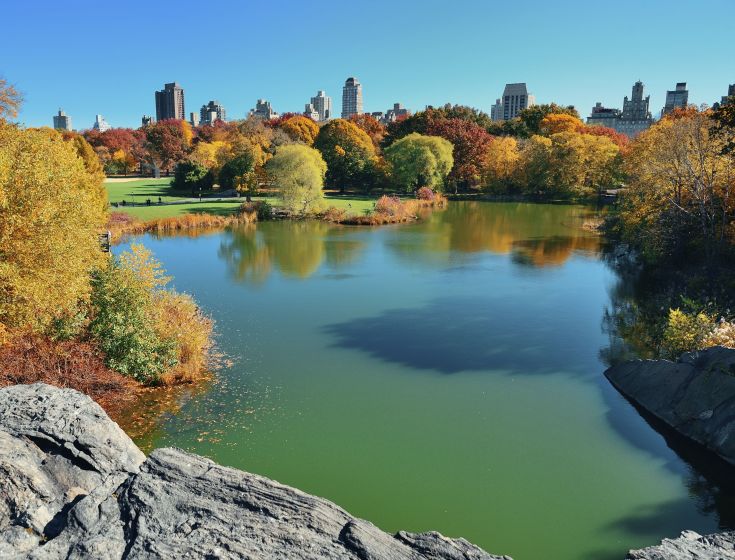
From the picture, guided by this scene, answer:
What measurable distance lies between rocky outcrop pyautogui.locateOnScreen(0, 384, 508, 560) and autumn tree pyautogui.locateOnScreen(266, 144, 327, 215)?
41397 millimetres

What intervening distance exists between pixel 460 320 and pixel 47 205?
13.8 m

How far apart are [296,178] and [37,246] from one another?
120ft

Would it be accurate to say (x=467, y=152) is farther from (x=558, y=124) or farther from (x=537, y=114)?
(x=537, y=114)

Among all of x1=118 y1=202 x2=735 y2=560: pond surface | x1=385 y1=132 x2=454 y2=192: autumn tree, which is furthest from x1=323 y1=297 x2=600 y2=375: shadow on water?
x1=385 y1=132 x2=454 y2=192: autumn tree

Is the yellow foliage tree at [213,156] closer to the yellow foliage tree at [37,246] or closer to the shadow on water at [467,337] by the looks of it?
the shadow on water at [467,337]

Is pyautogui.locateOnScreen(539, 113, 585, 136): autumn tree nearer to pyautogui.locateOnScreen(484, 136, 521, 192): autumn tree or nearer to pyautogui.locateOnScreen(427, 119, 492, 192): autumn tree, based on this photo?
pyautogui.locateOnScreen(427, 119, 492, 192): autumn tree

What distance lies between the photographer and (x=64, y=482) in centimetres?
836

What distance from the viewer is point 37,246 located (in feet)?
43.5

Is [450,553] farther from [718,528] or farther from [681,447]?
[681,447]

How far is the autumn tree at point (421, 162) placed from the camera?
209ft

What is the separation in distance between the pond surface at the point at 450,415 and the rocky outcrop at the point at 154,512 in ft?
10.9

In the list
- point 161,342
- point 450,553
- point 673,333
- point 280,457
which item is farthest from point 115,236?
point 450,553

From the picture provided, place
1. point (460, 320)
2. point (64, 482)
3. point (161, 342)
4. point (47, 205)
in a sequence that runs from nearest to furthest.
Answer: point (64, 482) < point (47, 205) < point (161, 342) < point (460, 320)

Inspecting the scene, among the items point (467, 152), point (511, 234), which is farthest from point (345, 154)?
point (511, 234)
